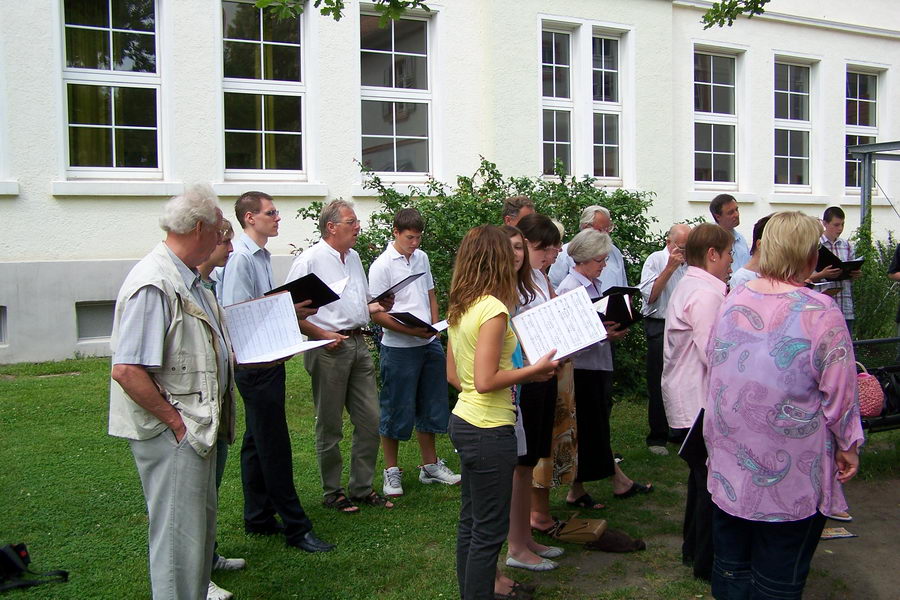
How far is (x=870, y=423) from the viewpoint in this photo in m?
5.28

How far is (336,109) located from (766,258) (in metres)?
9.12

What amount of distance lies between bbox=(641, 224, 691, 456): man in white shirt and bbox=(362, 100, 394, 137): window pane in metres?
6.31

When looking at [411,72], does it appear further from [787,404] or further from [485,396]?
[787,404]

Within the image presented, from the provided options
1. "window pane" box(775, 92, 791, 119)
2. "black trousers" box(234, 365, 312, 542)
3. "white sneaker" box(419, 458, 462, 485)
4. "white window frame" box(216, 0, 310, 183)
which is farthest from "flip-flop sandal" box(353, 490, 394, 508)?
"window pane" box(775, 92, 791, 119)

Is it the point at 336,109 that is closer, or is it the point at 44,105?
the point at 44,105

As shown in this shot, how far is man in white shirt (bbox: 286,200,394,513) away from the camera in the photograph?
5.41 m

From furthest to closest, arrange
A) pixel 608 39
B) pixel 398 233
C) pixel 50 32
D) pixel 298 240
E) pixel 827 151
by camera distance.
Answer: pixel 827 151 < pixel 608 39 < pixel 298 240 < pixel 50 32 < pixel 398 233

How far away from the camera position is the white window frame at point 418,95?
11984 millimetres

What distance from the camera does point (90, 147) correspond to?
34.1ft

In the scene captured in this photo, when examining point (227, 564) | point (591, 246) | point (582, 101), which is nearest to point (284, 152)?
point (582, 101)

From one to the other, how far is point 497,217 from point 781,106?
34.7 ft

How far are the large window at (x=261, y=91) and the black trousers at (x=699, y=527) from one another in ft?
27.1

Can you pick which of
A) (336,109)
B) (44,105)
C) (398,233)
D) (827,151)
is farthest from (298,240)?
(827,151)

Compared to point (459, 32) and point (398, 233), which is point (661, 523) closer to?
point (398, 233)
